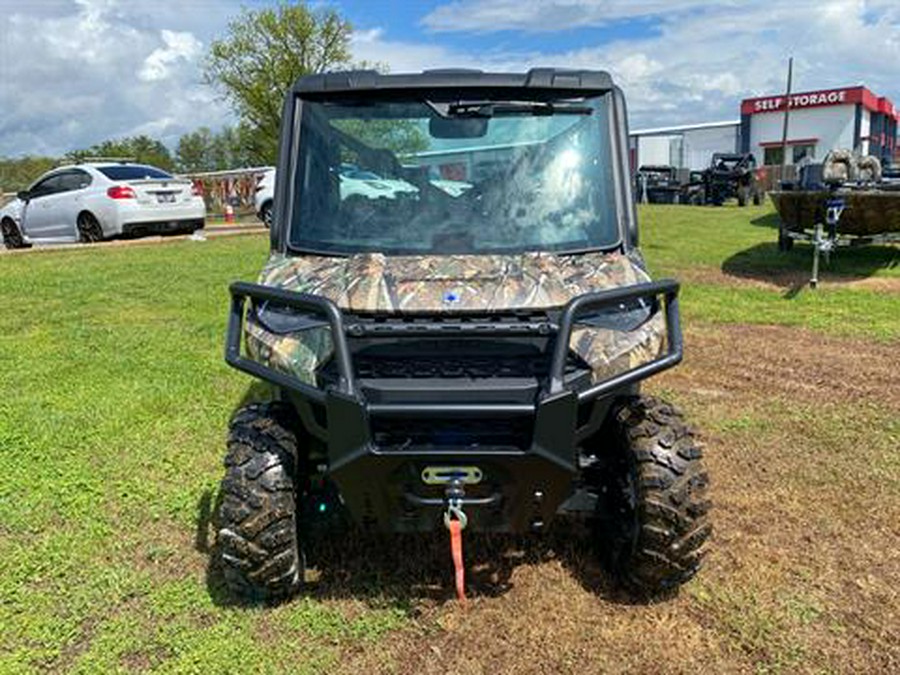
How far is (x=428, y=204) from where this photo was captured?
3.34 meters

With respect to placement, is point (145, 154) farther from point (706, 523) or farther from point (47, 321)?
point (706, 523)

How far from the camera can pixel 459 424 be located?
2.67 m

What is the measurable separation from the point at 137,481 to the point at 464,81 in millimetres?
2612

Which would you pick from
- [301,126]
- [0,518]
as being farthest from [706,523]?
[0,518]

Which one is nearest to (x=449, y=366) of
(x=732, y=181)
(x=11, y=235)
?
(x=11, y=235)

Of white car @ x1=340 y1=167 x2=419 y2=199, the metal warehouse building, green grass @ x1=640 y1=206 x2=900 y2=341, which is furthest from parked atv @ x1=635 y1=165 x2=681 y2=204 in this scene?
white car @ x1=340 y1=167 x2=419 y2=199

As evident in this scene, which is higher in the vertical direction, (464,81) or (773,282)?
(464,81)

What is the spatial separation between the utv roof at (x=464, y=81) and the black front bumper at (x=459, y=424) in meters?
0.92

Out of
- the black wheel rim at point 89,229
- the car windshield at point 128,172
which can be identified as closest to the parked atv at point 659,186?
the car windshield at point 128,172

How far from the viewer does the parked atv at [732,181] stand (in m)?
30.6

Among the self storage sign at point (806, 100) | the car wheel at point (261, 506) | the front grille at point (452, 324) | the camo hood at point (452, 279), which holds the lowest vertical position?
the car wheel at point (261, 506)

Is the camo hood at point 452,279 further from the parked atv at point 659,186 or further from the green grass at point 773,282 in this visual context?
the parked atv at point 659,186

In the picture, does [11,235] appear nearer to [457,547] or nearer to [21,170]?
[457,547]

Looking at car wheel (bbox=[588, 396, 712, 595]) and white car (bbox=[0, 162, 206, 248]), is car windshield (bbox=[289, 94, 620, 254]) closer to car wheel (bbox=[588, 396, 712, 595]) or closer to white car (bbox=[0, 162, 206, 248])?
car wheel (bbox=[588, 396, 712, 595])
